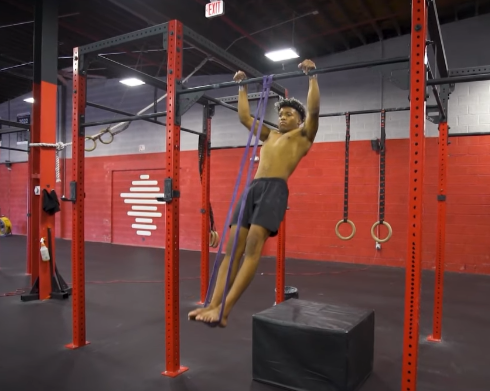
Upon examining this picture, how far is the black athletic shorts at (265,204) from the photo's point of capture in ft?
7.82

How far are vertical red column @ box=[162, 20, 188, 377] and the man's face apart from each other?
79cm

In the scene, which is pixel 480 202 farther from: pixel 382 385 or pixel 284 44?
pixel 382 385

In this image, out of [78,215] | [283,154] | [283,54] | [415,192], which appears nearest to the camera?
[415,192]

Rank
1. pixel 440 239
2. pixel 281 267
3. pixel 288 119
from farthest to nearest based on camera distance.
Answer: pixel 281 267 < pixel 440 239 < pixel 288 119

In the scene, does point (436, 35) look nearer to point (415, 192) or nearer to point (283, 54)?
point (415, 192)

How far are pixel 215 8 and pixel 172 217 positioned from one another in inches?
146

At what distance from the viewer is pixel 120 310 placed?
4.64 meters

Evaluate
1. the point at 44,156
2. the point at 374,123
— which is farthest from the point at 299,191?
the point at 44,156

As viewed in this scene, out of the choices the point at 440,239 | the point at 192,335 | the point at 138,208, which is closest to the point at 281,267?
the point at 192,335

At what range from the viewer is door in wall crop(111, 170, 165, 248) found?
984 centimetres

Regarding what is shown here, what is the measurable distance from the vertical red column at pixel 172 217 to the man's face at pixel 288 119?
2.59ft

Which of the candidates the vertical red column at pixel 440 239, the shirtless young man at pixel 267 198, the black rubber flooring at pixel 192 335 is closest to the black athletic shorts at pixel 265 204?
the shirtless young man at pixel 267 198

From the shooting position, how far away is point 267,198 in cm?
243

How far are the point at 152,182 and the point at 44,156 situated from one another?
190 inches
